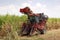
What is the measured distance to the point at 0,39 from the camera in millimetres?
11133

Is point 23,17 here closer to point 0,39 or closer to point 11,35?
point 0,39

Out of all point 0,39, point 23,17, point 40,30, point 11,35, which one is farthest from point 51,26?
point 11,35

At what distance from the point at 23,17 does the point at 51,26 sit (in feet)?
6.65

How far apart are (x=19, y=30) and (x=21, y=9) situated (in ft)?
4.43

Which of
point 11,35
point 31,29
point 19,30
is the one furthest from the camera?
point 19,30

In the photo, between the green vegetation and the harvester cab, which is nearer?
the green vegetation

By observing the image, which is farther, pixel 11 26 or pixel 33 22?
pixel 33 22

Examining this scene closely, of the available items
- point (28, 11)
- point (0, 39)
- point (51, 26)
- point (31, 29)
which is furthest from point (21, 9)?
point (51, 26)

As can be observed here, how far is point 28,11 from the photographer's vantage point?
39.7ft

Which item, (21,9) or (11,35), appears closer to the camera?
(11,35)

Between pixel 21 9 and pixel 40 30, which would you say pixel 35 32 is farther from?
pixel 21 9

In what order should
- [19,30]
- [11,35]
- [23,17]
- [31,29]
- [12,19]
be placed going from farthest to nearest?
[23,17] < [12,19] < [19,30] < [31,29] < [11,35]

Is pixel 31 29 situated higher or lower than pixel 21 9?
lower

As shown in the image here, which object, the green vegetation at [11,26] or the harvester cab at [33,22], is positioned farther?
the harvester cab at [33,22]
